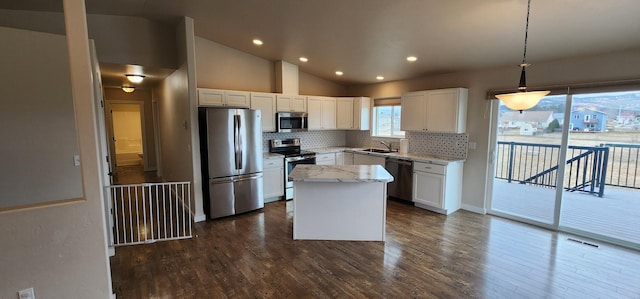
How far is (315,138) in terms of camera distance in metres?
6.42

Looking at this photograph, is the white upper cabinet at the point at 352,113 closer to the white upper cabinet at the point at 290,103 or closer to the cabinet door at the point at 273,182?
the white upper cabinet at the point at 290,103

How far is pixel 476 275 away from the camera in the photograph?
9.23 feet

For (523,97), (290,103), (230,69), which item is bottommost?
(523,97)

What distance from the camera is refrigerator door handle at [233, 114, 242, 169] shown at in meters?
4.34

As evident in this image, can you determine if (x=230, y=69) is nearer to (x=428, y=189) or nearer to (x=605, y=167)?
(x=428, y=189)

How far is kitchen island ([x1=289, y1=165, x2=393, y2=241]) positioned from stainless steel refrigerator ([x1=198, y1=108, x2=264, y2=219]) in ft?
4.27

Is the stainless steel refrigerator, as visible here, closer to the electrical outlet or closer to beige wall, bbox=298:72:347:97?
beige wall, bbox=298:72:347:97

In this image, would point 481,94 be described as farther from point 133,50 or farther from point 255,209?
point 133,50

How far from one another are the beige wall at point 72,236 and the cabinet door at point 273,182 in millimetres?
3015

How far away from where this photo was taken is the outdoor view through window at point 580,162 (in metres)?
3.53

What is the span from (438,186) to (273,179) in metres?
2.86

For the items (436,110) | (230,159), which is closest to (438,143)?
(436,110)

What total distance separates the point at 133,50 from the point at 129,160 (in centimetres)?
683

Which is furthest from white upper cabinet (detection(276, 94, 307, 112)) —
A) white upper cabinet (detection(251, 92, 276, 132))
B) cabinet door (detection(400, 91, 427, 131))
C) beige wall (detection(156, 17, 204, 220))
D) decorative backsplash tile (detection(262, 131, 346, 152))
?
cabinet door (detection(400, 91, 427, 131))
